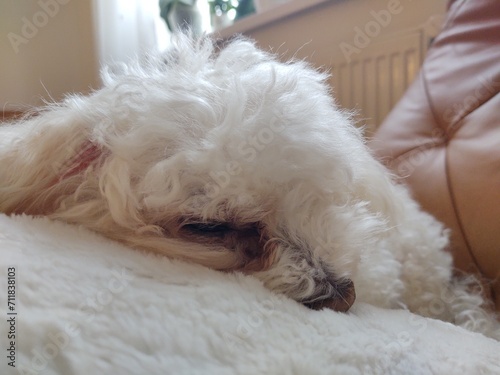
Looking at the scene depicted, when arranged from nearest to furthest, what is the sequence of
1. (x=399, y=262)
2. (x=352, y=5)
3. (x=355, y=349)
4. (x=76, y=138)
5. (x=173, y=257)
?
(x=355, y=349), (x=173, y=257), (x=76, y=138), (x=399, y=262), (x=352, y=5)

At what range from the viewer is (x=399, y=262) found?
979mm

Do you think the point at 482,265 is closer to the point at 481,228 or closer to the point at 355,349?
the point at 481,228

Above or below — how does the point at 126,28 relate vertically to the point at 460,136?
above

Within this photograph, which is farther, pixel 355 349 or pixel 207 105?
pixel 207 105

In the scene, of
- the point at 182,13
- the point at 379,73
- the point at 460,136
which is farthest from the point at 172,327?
the point at 182,13

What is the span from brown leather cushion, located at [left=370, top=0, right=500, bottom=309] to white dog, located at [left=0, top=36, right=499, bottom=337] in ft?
0.82

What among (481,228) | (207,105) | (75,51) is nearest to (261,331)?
(207,105)

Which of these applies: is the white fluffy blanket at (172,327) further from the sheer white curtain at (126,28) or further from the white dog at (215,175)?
the sheer white curtain at (126,28)

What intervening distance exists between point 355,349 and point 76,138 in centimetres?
53

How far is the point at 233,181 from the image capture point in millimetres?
721

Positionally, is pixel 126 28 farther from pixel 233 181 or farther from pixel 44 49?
pixel 233 181
